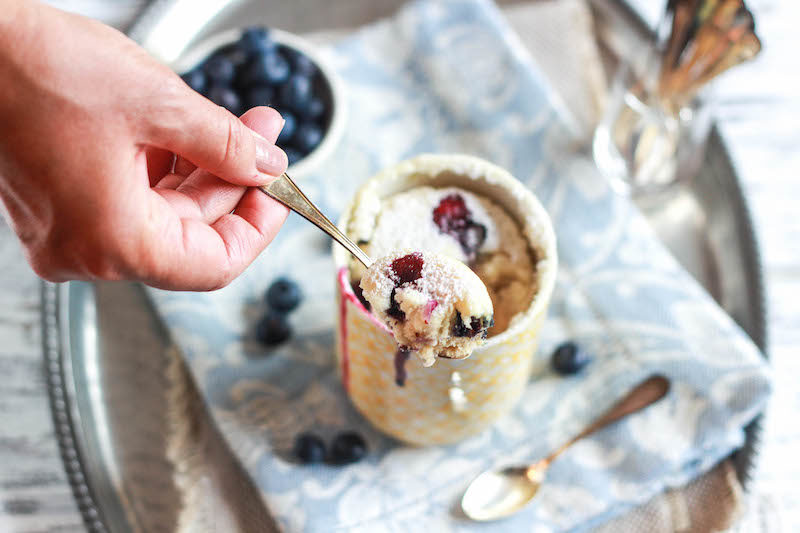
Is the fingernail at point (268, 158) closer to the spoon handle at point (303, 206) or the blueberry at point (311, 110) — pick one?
the spoon handle at point (303, 206)

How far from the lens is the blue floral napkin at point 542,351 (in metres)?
0.94

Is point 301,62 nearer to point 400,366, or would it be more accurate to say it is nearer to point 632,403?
point 400,366

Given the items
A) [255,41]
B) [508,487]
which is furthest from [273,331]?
[255,41]

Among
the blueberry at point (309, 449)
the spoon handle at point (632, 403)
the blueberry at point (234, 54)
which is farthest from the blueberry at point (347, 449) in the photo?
the blueberry at point (234, 54)

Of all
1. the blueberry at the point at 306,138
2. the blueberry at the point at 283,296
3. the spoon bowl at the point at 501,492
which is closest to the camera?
the spoon bowl at the point at 501,492

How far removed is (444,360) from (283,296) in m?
0.36

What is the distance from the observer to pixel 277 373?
103 centimetres

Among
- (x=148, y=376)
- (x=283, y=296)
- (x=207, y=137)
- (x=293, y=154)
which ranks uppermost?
(x=207, y=137)

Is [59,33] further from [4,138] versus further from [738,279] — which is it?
[738,279]

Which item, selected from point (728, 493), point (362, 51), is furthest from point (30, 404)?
point (728, 493)

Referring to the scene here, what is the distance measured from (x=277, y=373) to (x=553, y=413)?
402 mm

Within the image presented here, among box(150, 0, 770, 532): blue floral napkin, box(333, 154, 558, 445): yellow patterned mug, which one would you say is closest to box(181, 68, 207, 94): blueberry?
box(150, 0, 770, 532): blue floral napkin

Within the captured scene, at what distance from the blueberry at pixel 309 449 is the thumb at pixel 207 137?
0.40m

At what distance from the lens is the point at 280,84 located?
1184 millimetres
